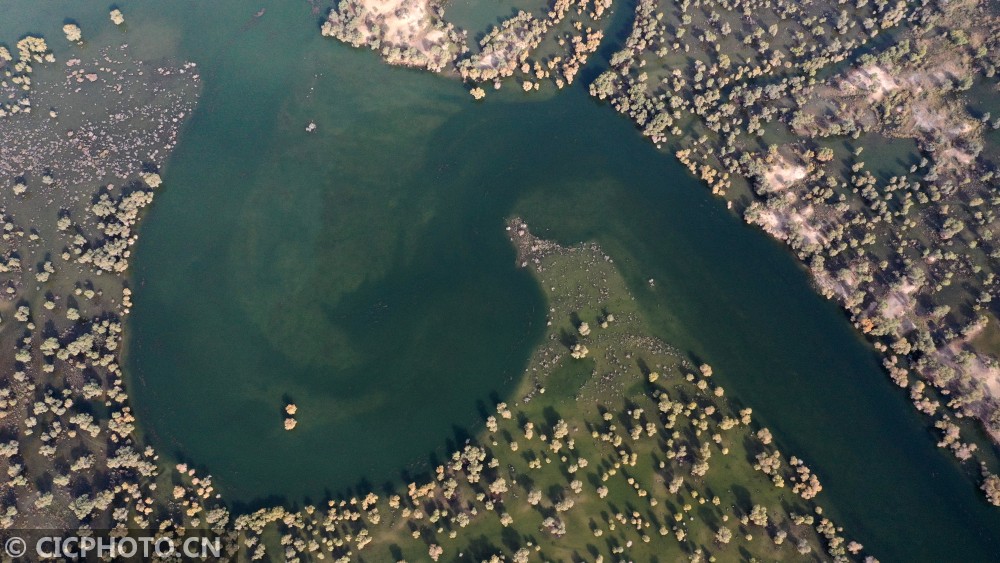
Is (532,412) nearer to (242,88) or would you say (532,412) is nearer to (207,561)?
(207,561)

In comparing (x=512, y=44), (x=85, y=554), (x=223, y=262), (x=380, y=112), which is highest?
(x=512, y=44)

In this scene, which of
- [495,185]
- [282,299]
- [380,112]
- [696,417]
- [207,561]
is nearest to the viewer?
[207,561]

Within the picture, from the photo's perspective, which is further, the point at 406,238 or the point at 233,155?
the point at 233,155

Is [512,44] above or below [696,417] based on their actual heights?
above

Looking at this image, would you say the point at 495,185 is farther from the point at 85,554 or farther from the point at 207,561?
the point at 85,554

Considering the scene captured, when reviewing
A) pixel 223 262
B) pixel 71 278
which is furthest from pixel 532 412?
pixel 71 278

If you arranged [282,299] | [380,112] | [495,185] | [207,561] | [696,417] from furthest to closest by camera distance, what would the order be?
1. [380,112]
2. [495,185]
3. [282,299]
4. [696,417]
5. [207,561]

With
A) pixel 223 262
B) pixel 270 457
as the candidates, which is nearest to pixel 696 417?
pixel 270 457
